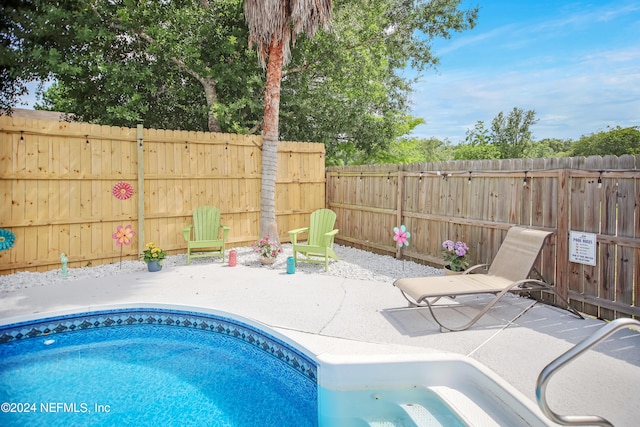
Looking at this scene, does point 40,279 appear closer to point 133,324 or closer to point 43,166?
point 43,166

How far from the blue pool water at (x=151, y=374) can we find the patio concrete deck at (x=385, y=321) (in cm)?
23

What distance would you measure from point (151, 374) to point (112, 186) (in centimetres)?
405

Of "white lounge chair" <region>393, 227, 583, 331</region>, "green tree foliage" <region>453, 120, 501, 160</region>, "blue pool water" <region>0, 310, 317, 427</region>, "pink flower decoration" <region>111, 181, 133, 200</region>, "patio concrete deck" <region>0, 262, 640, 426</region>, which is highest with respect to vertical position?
"green tree foliage" <region>453, 120, 501, 160</region>

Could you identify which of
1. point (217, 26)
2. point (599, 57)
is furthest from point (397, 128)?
point (599, 57)

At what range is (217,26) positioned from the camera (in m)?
9.14

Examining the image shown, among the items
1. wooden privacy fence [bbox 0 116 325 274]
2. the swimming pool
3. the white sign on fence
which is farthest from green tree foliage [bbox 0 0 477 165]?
the white sign on fence

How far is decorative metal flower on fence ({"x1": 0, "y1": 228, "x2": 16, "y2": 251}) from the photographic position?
213 inches

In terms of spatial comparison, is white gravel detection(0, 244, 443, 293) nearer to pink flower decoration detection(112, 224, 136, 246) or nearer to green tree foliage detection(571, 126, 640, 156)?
pink flower decoration detection(112, 224, 136, 246)

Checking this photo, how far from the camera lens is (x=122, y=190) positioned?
674 centimetres

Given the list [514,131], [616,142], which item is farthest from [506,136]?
[616,142]

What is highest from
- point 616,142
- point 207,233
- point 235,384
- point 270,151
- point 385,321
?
point 616,142

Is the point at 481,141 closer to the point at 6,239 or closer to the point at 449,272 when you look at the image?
the point at 449,272

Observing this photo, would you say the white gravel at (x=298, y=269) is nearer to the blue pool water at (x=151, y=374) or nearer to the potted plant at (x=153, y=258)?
the potted plant at (x=153, y=258)

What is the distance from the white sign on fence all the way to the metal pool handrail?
2702 millimetres
